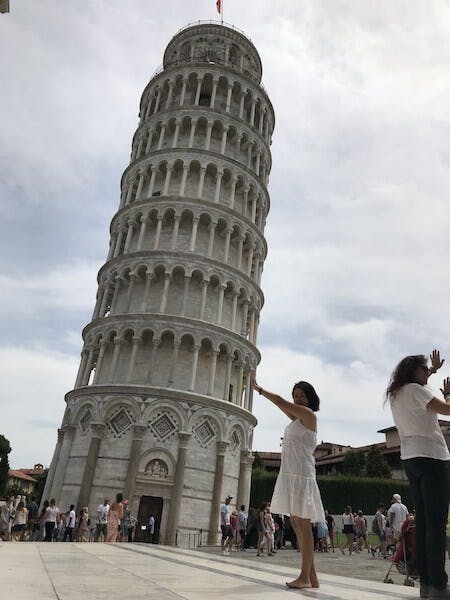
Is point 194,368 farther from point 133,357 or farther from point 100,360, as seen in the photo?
point 100,360

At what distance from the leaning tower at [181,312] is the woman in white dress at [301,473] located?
23.6m

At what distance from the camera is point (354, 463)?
53.8 m

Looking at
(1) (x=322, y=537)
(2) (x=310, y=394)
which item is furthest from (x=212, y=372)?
(2) (x=310, y=394)

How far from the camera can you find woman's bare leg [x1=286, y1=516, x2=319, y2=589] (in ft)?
15.5

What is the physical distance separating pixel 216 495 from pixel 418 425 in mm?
25765

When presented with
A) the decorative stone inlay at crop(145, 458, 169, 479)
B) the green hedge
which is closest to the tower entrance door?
the decorative stone inlay at crop(145, 458, 169, 479)

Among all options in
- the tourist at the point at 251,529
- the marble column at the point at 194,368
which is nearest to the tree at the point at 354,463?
the marble column at the point at 194,368

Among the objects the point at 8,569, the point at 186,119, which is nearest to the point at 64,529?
the point at 8,569

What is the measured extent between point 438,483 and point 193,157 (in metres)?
34.2

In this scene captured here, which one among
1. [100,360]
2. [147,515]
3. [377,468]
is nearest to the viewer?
[147,515]

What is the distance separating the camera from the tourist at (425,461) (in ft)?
14.0

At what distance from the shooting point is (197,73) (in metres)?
39.2

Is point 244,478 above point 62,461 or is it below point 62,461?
above

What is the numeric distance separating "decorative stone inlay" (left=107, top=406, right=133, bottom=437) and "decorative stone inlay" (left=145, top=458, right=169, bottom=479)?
2.45 meters
